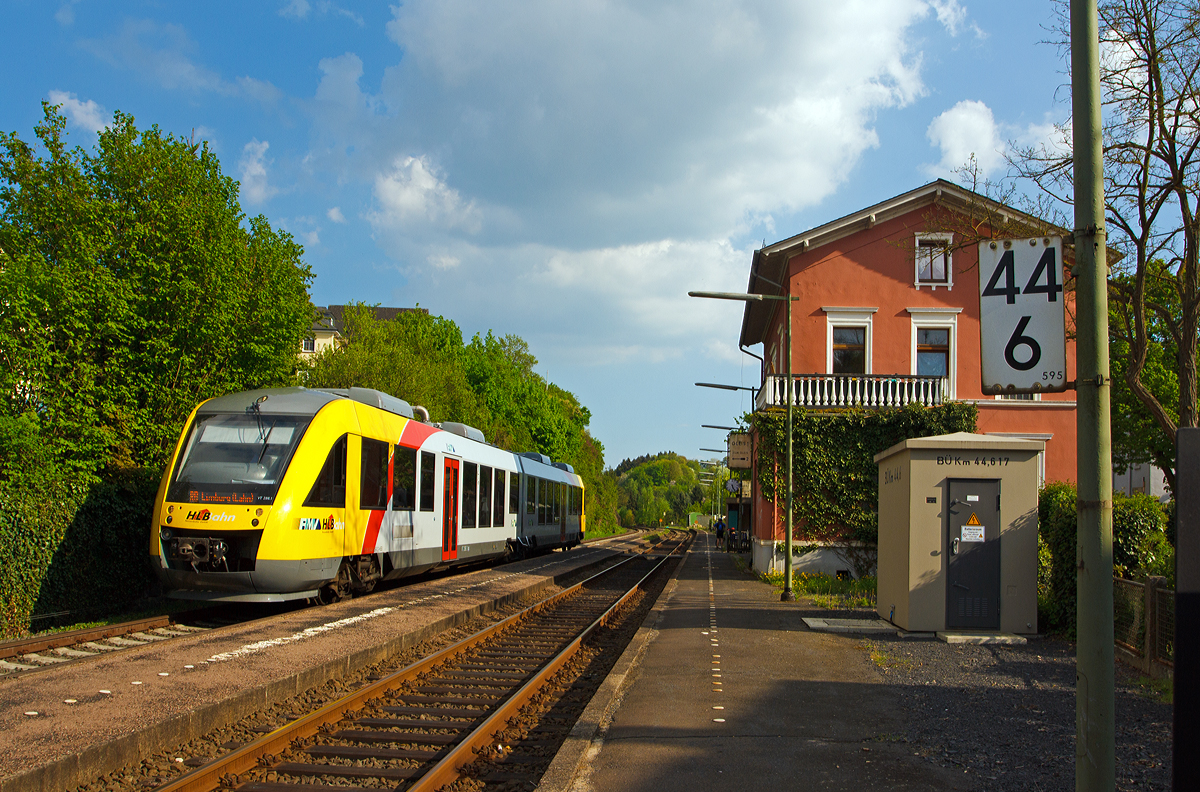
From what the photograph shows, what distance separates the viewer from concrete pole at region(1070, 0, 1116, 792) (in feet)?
13.2

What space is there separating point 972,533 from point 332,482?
29.6 feet

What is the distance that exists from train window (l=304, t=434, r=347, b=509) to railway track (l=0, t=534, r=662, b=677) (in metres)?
2.02

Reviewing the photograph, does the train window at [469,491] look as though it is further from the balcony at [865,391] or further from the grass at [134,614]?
the balcony at [865,391]

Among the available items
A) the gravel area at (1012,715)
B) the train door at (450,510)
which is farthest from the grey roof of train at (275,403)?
the gravel area at (1012,715)

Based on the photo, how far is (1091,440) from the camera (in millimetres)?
4203

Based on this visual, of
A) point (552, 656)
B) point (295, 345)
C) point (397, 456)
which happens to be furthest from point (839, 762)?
point (295, 345)

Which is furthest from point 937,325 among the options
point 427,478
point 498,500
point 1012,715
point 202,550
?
point 202,550

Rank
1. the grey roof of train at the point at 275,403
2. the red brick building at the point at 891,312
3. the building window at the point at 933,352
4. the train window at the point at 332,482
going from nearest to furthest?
1. the train window at the point at 332,482
2. the grey roof of train at the point at 275,403
3. the red brick building at the point at 891,312
4. the building window at the point at 933,352

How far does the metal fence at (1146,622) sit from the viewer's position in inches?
333

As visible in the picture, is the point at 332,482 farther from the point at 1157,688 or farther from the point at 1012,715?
the point at 1157,688

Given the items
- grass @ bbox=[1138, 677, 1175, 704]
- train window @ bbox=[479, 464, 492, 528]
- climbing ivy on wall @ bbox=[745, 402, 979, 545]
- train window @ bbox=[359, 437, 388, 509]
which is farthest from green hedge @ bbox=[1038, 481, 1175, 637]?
train window @ bbox=[479, 464, 492, 528]

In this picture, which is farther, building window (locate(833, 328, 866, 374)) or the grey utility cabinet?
building window (locate(833, 328, 866, 374))

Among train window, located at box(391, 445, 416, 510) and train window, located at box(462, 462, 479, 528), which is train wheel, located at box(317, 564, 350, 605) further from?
train window, located at box(462, 462, 479, 528)

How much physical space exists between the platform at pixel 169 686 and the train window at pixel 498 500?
10.6m
